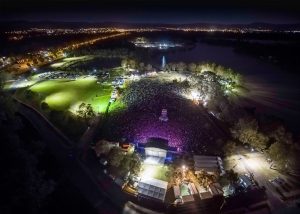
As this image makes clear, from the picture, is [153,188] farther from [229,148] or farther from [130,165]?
[229,148]

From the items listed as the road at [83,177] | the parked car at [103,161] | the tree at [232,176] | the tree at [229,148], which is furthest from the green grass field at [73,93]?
the tree at [232,176]

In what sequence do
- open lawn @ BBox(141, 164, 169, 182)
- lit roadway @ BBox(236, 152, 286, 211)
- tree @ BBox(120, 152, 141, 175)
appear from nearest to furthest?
lit roadway @ BBox(236, 152, 286, 211) < tree @ BBox(120, 152, 141, 175) < open lawn @ BBox(141, 164, 169, 182)

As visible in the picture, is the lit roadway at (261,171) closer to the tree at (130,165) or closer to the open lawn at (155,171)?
the open lawn at (155,171)

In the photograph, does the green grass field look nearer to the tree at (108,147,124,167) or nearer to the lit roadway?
the tree at (108,147,124,167)

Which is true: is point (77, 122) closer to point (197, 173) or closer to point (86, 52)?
point (197, 173)

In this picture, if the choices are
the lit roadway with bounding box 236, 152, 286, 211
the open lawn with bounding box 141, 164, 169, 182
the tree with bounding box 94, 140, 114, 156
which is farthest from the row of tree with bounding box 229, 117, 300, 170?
the tree with bounding box 94, 140, 114, 156

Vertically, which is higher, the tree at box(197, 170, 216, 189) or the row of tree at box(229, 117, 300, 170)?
the row of tree at box(229, 117, 300, 170)
